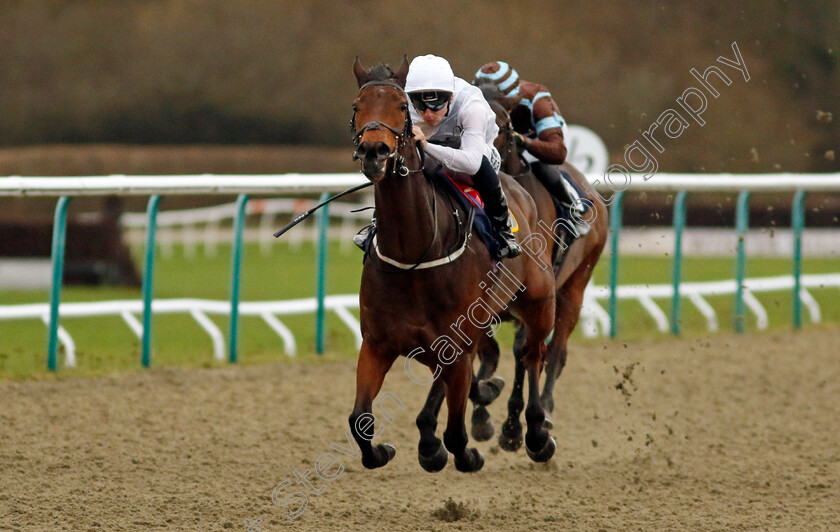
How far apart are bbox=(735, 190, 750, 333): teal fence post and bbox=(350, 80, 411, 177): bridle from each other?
18.2 feet

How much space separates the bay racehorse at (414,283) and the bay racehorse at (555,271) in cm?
72

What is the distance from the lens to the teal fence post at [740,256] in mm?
9545

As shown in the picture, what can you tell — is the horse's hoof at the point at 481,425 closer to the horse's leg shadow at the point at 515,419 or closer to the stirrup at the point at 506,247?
the horse's leg shadow at the point at 515,419

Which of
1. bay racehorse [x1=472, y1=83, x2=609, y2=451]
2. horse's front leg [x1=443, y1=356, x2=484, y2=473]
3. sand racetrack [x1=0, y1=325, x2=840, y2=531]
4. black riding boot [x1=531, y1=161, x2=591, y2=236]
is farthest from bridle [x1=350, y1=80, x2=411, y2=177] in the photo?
black riding boot [x1=531, y1=161, x2=591, y2=236]

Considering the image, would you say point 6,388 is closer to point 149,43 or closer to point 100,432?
point 100,432

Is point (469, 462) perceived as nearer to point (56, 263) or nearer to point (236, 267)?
point (56, 263)

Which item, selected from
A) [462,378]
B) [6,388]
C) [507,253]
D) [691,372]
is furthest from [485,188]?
[691,372]

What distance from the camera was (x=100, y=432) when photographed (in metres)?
6.26

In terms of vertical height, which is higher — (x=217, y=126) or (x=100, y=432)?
(x=217, y=126)

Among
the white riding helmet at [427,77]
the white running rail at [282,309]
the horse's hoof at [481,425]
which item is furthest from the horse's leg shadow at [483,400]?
the white running rail at [282,309]

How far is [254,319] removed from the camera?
1388cm

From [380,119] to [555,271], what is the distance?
2.27 m

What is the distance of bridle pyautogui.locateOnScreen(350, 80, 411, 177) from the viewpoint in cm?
407

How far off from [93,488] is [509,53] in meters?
18.0
